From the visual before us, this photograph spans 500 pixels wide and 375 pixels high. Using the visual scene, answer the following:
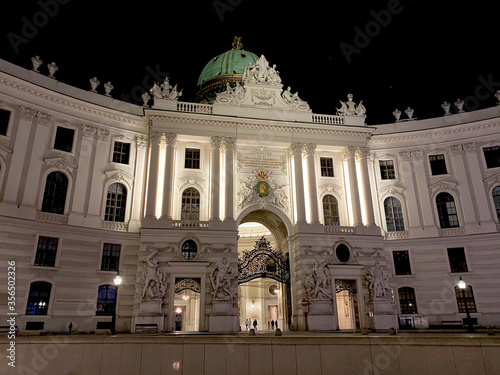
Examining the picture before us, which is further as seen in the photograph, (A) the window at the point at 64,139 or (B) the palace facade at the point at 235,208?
(A) the window at the point at 64,139

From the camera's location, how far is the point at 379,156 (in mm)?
37188

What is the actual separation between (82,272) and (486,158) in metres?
37.0

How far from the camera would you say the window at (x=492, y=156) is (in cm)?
3388

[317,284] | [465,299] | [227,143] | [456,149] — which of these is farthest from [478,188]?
[227,143]

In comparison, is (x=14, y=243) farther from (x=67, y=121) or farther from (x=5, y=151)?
(x=67, y=121)

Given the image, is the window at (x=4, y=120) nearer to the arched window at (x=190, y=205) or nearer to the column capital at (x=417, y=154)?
the arched window at (x=190, y=205)

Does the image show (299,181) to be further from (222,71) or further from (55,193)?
(55,193)

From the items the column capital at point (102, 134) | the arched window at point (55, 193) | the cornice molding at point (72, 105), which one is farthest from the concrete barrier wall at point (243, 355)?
the cornice molding at point (72, 105)

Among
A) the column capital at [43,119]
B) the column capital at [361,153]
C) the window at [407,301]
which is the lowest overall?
the window at [407,301]

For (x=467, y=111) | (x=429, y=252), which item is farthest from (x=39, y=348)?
(x=467, y=111)

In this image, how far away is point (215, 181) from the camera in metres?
31.1

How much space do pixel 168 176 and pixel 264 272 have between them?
11.5 meters

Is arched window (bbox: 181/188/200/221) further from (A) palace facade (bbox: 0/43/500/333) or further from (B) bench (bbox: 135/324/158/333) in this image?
(B) bench (bbox: 135/324/158/333)

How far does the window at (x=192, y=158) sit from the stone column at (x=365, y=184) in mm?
15270
